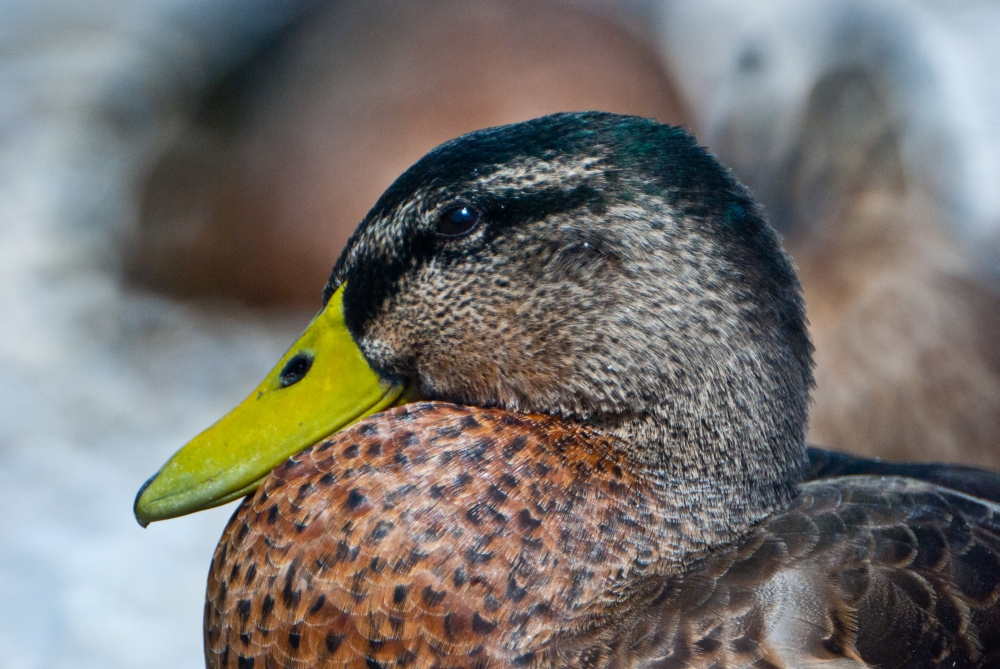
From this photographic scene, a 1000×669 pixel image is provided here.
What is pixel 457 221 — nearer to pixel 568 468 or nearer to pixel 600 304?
pixel 600 304

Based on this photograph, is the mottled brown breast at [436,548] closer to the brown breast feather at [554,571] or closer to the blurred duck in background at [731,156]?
Answer: the brown breast feather at [554,571]

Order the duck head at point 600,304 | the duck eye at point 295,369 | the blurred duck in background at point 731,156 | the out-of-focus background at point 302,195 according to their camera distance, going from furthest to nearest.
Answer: the blurred duck in background at point 731,156, the out-of-focus background at point 302,195, the duck eye at point 295,369, the duck head at point 600,304

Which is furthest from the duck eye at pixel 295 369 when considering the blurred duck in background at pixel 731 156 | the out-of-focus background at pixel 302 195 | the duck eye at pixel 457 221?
the blurred duck in background at pixel 731 156

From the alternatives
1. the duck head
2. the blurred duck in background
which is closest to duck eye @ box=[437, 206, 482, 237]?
the duck head

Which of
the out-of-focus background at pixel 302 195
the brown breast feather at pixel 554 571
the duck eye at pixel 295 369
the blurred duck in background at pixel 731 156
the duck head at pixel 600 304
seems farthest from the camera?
the blurred duck in background at pixel 731 156

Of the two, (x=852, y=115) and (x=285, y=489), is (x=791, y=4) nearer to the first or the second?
(x=852, y=115)

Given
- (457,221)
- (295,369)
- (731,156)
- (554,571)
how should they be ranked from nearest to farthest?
(554,571), (457,221), (295,369), (731,156)

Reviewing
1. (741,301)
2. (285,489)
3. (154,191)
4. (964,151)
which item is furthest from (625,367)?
(154,191)

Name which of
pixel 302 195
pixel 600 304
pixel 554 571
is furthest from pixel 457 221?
pixel 302 195
